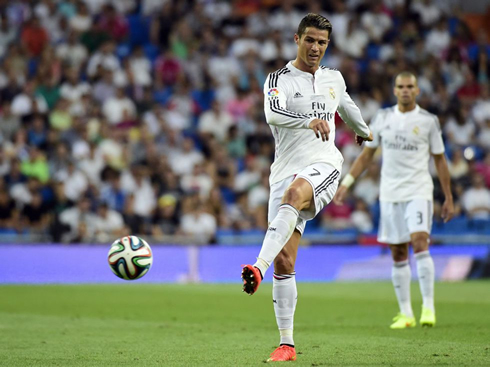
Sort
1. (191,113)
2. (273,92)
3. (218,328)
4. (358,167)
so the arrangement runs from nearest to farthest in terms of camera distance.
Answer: (273,92), (218,328), (358,167), (191,113)

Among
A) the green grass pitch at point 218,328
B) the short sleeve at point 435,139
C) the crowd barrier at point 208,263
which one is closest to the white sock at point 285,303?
the green grass pitch at point 218,328

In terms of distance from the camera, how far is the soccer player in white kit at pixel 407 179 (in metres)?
10.1

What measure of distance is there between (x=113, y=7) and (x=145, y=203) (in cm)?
608

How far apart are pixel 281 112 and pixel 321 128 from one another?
525 mm

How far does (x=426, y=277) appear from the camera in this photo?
10.0 metres

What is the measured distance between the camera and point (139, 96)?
21.0m

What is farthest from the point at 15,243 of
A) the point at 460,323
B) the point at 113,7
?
the point at 460,323

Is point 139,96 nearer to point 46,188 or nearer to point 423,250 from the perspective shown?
point 46,188

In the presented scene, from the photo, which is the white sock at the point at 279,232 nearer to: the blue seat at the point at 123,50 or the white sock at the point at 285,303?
the white sock at the point at 285,303

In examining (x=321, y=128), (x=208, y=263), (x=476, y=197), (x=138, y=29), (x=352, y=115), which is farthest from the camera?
(x=138, y=29)

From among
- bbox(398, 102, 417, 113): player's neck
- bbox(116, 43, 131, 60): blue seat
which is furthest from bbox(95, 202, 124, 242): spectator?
bbox(398, 102, 417, 113): player's neck

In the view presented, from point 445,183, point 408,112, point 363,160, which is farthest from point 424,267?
point 408,112

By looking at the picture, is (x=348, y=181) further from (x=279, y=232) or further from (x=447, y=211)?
(x=279, y=232)

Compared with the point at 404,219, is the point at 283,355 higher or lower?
lower
